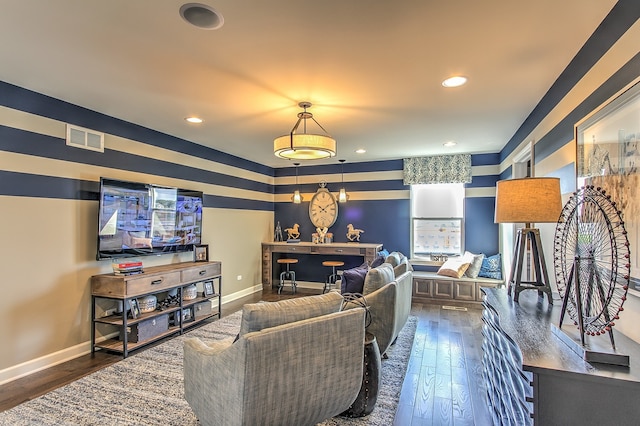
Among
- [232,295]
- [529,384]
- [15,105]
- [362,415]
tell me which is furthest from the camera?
[232,295]

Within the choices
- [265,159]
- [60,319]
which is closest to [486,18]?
[60,319]

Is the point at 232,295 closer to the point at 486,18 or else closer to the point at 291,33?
the point at 291,33

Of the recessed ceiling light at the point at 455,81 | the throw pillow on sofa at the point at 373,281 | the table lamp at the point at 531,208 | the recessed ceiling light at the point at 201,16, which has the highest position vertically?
the recessed ceiling light at the point at 455,81

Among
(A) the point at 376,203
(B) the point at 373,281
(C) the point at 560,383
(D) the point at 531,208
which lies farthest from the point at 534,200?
(A) the point at 376,203

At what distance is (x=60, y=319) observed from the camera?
10.7 feet

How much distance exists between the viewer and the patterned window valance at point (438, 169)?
588cm

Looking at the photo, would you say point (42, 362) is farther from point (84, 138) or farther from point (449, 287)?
point (449, 287)

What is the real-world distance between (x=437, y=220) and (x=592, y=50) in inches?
169

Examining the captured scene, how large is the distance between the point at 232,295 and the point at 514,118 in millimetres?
4986

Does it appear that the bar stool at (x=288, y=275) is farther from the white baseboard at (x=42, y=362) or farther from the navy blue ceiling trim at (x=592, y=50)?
the navy blue ceiling trim at (x=592, y=50)

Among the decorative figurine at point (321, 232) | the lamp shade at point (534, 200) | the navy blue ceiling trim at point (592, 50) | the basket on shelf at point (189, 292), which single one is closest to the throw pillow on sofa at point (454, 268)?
the decorative figurine at point (321, 232)

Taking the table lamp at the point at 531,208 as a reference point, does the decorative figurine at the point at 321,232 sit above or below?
below

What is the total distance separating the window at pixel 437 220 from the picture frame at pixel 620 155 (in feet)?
13.4

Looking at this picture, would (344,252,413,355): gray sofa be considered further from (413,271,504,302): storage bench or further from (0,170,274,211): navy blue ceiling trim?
(0,170,274,211): navy blue ceiling trim
